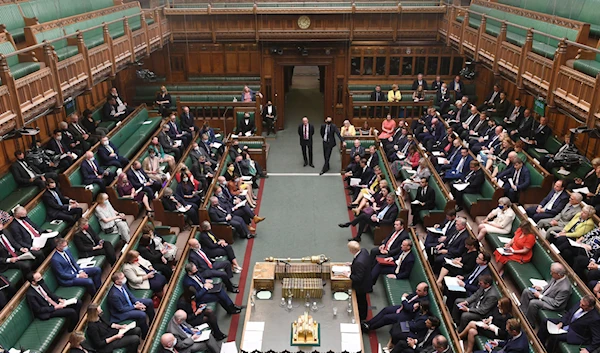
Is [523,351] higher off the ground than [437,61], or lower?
lower

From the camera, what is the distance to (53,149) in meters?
9.37

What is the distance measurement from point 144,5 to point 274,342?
49.0ft

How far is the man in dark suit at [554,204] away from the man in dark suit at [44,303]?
283 inches

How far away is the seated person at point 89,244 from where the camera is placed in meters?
7.11

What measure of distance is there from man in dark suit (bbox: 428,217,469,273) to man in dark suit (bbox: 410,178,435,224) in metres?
1.55

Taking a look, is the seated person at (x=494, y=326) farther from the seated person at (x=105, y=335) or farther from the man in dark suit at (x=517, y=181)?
the seated person at (x=105, y=335)

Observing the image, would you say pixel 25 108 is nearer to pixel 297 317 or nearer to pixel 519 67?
pixel 297 317

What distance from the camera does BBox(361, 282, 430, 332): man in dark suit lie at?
19.9 ft

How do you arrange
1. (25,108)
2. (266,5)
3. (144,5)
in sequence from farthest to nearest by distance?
(144,5) < (266,5) < (25,108)

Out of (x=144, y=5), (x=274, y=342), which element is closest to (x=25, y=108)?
(x=274, y=342)

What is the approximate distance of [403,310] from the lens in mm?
6227

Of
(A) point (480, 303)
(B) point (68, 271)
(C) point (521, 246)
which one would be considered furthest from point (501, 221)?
(B) point (68, 271)

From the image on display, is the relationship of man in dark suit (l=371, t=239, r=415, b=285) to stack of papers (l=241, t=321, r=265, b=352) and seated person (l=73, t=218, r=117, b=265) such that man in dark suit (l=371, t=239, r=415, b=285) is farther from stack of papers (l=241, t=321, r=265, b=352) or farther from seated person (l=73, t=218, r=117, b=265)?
seated person (l=73, t=218, r=117, b=265)

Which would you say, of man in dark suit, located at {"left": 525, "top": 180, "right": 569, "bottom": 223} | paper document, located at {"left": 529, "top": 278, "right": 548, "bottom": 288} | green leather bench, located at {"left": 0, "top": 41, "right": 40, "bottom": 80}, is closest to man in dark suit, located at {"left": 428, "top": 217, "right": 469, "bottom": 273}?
paper document, located at {"left": 529, "top": 278, "right": 548, "bottom": 288}
